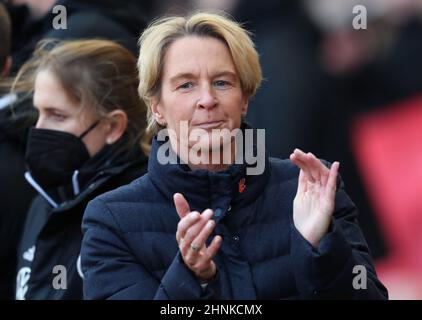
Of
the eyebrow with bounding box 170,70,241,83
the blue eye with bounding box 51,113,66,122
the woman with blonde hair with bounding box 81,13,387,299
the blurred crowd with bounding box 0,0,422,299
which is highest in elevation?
the eyebrow with bounding box 170,70,241,83

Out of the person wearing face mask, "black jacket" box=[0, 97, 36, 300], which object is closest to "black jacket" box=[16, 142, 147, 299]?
the person wearing face mask

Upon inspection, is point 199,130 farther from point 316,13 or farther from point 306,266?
point 316,13

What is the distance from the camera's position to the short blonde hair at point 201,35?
3445 mm

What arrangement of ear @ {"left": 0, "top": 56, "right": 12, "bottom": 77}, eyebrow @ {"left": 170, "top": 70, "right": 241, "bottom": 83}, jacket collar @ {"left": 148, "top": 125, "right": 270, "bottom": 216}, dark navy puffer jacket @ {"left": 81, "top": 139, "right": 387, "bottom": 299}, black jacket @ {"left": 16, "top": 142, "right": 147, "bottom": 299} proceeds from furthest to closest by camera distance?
ear @ {"left": 0, "top": 56, "right": 12, "bottom": 77} → black jacket @ {"left": 16, "top": 142, "right": 147, "bottom": 299} → eyebrow @ {"left": 170, "top": 70, "right": 241, "bottom": 83} → jacket collar @ {"left": 148, "top": 125, "right": 270, "bottom": 216} → dark navy puffer jacket @ {"left": 81, "top": 139, "right": 387, "bottom": 299}

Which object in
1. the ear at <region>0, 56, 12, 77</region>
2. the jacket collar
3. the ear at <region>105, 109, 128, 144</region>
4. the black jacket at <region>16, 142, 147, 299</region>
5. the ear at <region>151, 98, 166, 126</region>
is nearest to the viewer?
the jacket collar

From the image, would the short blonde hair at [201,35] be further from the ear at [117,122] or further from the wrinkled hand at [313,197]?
the ear at [117,122]

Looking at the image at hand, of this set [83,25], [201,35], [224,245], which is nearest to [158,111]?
[201,35]

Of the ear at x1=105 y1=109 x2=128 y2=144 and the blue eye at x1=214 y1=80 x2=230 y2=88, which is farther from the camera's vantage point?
the ear at x1=105 y1=109 x2=128 y2=144

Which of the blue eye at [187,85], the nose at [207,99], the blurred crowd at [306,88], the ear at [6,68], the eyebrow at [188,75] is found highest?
the eyebrow at [188,75]

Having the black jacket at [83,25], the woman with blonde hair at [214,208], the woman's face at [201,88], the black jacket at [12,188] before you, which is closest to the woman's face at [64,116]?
the black jacket at [12,188]

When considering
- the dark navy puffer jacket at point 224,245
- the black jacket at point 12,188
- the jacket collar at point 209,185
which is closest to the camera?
the dark navy puffer jacket at point 224,245

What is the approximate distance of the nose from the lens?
11.0 ft

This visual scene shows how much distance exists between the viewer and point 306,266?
3117mm

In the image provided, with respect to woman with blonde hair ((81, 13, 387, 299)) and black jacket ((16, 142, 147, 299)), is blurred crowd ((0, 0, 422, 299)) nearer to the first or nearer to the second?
black jacket ((16, 142, 147, 299))
